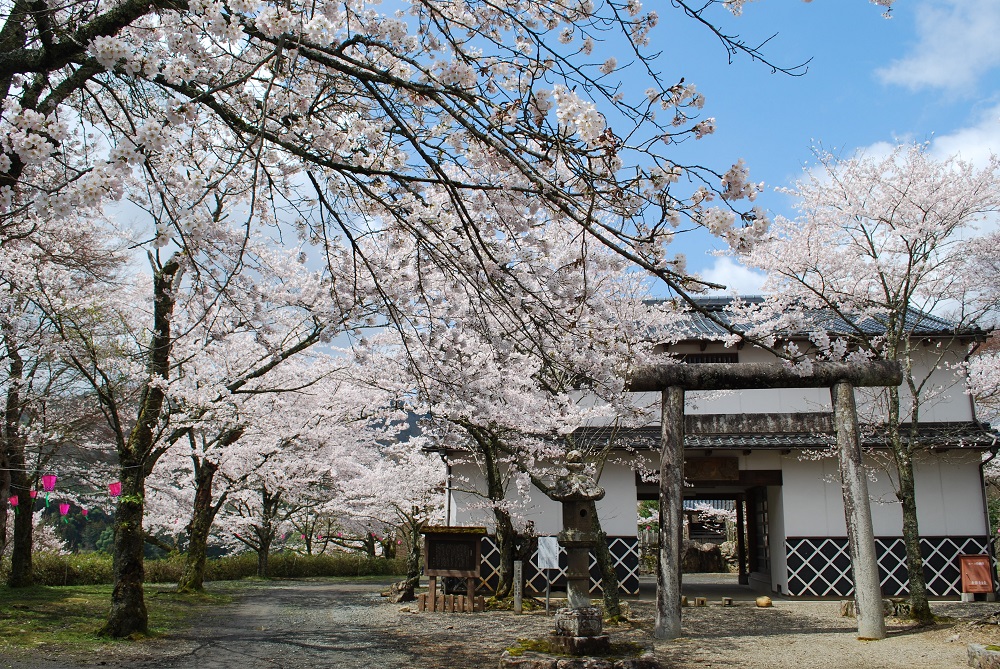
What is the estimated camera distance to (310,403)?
1712cm

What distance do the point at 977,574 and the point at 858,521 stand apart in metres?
6.73

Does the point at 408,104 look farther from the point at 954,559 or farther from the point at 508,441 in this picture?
the point at 954,559

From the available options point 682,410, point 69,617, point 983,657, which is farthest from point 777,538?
point 69,617

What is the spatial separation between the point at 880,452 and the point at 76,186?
14065 mm

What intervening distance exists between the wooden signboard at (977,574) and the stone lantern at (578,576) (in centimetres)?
892

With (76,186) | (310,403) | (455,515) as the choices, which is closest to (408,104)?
(76,186)

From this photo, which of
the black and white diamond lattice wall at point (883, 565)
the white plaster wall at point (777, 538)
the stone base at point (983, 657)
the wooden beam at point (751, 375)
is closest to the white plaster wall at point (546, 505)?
the white plaster wall at point (777, 538)

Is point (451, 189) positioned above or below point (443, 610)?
above

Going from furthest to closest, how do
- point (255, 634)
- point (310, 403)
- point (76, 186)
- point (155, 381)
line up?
point (310, 403) → point (255, 634) → point (155, 381) → point (76, 186)

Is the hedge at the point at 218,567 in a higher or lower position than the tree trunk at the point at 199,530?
lower

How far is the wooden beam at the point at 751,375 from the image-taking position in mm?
7070

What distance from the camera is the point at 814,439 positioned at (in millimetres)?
13445

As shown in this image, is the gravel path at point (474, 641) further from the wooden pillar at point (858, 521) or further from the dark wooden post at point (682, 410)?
the dark wooden post at point (682, 410)

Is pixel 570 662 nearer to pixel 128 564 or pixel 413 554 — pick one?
pixel 128 564
